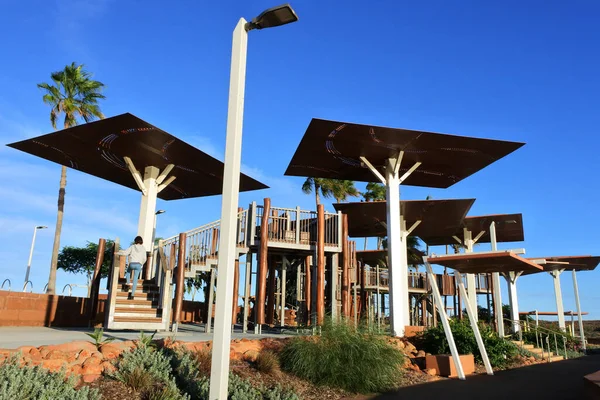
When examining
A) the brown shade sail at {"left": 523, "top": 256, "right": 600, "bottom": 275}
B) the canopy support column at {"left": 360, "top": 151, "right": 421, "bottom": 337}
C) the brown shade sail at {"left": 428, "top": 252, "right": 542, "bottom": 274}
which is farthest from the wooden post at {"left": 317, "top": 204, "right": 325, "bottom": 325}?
the brown shade sail at {"left": 523, "top": 256, "right": 600, "bottom": 275}

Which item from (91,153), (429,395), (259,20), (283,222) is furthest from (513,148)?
(91,153)

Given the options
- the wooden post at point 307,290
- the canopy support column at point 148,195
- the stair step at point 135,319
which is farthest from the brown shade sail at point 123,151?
Answer: the stair step at point 135,319

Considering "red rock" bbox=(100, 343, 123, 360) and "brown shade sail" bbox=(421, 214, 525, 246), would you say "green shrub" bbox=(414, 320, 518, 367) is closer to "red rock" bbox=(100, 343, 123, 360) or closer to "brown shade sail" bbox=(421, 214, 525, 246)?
"red rock" bbox=(100, 343, 123, 360)

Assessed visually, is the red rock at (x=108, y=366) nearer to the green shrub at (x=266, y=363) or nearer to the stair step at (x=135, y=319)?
the green shrub at (x=266, y=363)

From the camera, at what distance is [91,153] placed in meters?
17.3

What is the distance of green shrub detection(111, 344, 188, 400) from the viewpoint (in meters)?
7.21

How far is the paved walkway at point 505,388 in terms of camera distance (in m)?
9.38

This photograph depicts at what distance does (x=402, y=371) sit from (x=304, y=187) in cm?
3132

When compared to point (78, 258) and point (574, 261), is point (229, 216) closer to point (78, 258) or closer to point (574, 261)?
point (574, 261)

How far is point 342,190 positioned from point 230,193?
35.8 meters

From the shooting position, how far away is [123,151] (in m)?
16.8

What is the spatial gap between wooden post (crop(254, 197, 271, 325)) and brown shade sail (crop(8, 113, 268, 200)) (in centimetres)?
208

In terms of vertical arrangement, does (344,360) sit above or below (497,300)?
below

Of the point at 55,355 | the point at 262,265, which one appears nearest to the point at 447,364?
the point at 262,265
